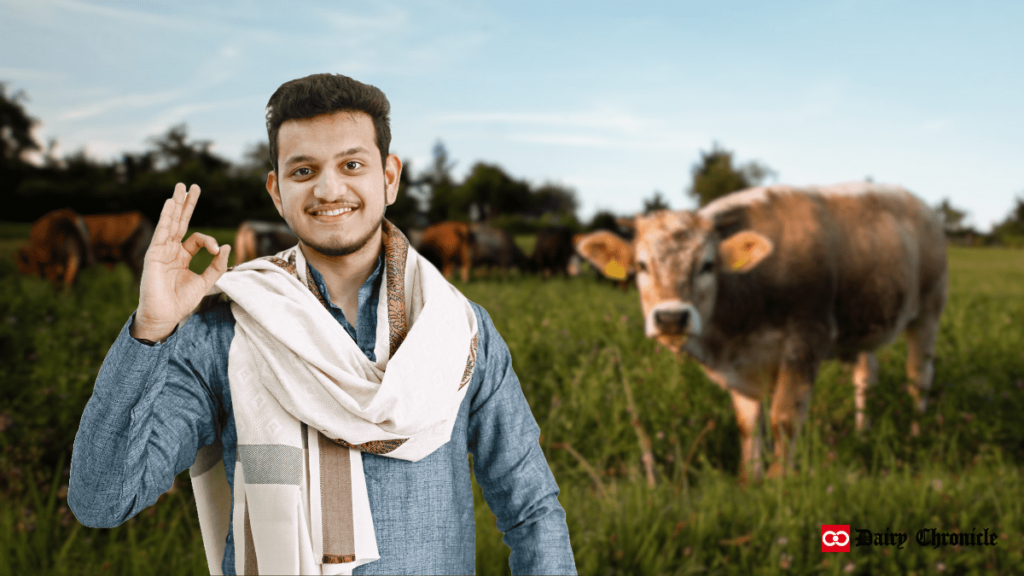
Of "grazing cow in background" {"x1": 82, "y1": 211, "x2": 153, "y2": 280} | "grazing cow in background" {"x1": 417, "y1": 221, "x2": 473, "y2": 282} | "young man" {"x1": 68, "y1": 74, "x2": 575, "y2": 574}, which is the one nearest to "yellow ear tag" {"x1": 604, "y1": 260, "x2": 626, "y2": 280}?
"young man" {"x1": 68, "y1": 74, "x2": 575, "y2": 574}

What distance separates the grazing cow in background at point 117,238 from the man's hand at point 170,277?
863cm

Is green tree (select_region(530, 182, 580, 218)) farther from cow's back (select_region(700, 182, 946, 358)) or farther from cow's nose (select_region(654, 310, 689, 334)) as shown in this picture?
cow's nose (select_region(654, 310, 689, 334))

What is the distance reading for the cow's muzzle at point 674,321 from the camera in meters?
3.34

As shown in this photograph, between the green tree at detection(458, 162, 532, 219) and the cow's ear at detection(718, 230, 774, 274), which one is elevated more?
the green tree at detection(458, 162, 532, 219)

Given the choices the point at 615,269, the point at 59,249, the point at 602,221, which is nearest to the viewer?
the point at 615,269

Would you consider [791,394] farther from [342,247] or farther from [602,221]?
[602,221]

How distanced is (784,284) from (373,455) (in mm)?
3320

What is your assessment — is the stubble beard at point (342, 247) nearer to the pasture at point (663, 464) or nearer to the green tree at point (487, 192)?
the pasture at point (663, 464)

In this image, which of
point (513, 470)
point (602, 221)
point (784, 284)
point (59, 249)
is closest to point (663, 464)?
point (784, 284)

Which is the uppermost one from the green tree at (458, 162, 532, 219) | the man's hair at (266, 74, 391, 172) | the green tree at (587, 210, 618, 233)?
the green tree at (458, 162, 532, 219)

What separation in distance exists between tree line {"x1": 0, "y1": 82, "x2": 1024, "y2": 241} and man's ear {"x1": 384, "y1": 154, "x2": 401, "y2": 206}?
2704 millimetres

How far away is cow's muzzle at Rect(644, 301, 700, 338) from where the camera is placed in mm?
3342

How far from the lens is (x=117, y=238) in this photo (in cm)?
866

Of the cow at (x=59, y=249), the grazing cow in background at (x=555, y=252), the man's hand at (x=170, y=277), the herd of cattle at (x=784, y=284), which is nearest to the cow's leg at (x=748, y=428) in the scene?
the herd of cattle at (x=784, y=284)
